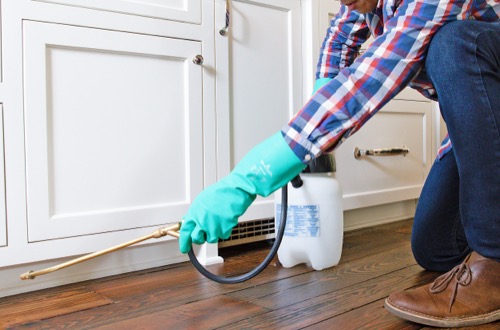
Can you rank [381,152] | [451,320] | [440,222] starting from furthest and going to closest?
1. [381,152]
2. [440,222]
3. [451,320]

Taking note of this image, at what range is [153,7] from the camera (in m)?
1.05

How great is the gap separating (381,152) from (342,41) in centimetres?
66

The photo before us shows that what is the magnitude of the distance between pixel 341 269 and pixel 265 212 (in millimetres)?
282

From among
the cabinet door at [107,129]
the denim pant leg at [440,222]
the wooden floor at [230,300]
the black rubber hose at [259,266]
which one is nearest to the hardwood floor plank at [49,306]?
the wooden floor at [230,300]

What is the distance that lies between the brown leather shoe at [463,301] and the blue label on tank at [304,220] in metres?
0.35

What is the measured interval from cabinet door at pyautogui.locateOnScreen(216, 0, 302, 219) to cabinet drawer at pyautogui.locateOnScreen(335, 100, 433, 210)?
0.97ft

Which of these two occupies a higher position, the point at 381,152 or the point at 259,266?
the point at 381,152

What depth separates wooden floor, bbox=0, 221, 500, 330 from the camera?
764mm

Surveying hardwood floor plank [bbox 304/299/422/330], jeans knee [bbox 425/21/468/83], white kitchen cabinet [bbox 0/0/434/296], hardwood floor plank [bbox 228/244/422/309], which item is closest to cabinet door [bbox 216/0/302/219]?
white kitchen cabinet [bbox 0/0/434/296]

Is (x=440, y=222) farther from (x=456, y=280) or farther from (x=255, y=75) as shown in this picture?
(x=255, y=75)

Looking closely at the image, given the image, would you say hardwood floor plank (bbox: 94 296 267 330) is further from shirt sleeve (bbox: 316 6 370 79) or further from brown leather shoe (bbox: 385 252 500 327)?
shirt sleeve (bbox: 316 6 370 79)

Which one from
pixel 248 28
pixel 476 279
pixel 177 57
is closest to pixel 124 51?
pixel 177 57

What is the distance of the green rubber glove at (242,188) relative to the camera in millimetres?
603

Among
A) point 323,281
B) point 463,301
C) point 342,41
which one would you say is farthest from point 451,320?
point 342,41
